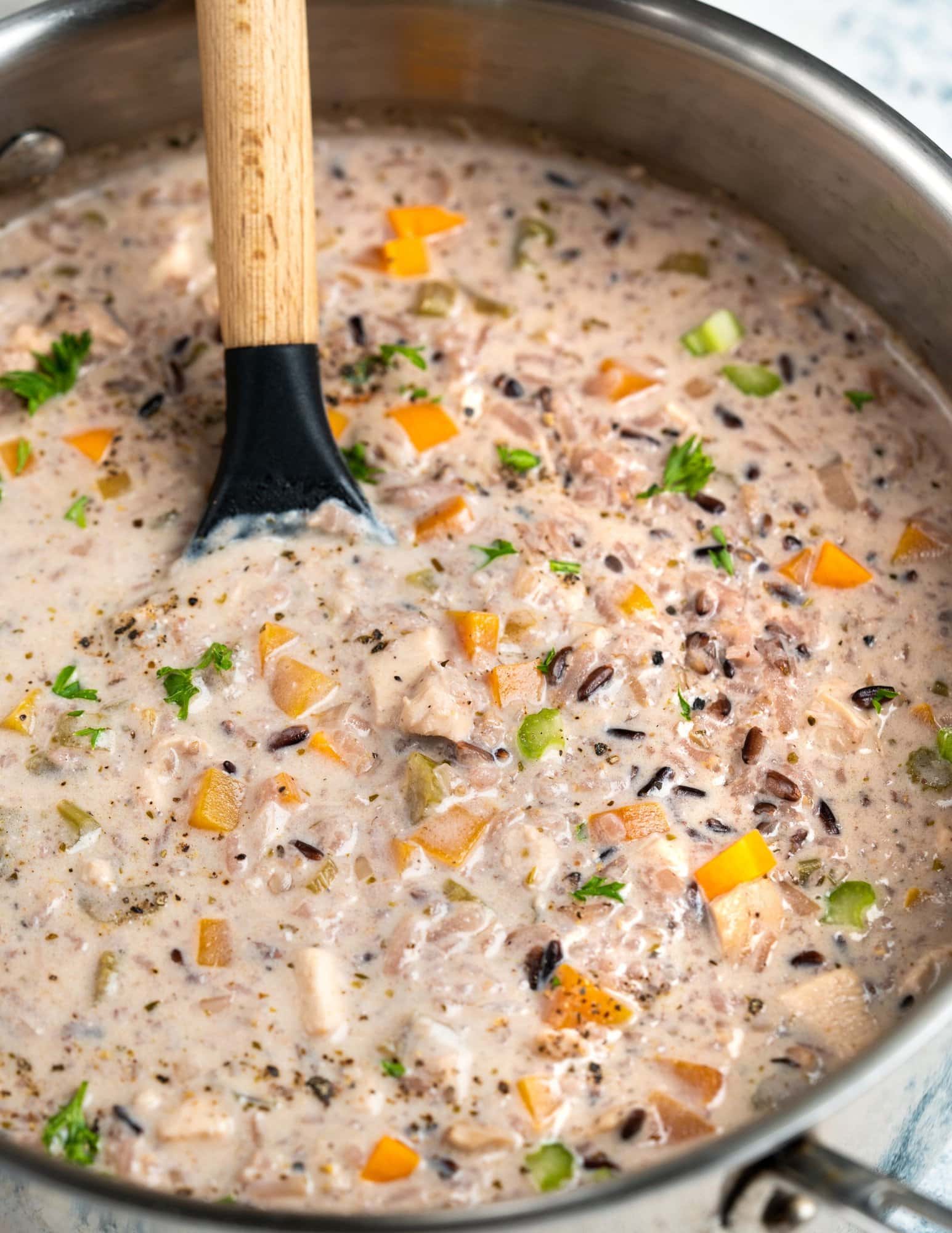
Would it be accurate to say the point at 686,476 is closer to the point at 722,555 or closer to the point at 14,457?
the point at 722,555

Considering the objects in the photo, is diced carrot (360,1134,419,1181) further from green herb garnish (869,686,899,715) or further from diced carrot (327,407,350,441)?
diced carrot (327,407,350,441)

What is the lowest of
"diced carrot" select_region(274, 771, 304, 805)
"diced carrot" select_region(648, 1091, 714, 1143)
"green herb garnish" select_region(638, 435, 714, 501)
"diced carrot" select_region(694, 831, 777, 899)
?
"diced carrot" select_region(648, 1091, 714, 1143)

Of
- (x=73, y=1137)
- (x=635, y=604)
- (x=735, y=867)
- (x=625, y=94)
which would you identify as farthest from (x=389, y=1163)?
(x=625, y=94)

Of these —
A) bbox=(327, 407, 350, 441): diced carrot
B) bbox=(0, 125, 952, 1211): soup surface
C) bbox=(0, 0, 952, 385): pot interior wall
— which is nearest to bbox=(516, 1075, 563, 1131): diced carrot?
bbox=(0, 125, 952, 1211): soup surface

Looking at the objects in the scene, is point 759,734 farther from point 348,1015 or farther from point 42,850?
point 42,850

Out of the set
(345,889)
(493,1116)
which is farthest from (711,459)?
(493,1116)

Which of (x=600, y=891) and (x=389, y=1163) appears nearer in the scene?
(x=389, y=1163)

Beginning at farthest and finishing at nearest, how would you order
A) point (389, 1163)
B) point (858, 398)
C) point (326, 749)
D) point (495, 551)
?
point (858, 398), point (495, 551), point (326, 749), point (389, 1163)
